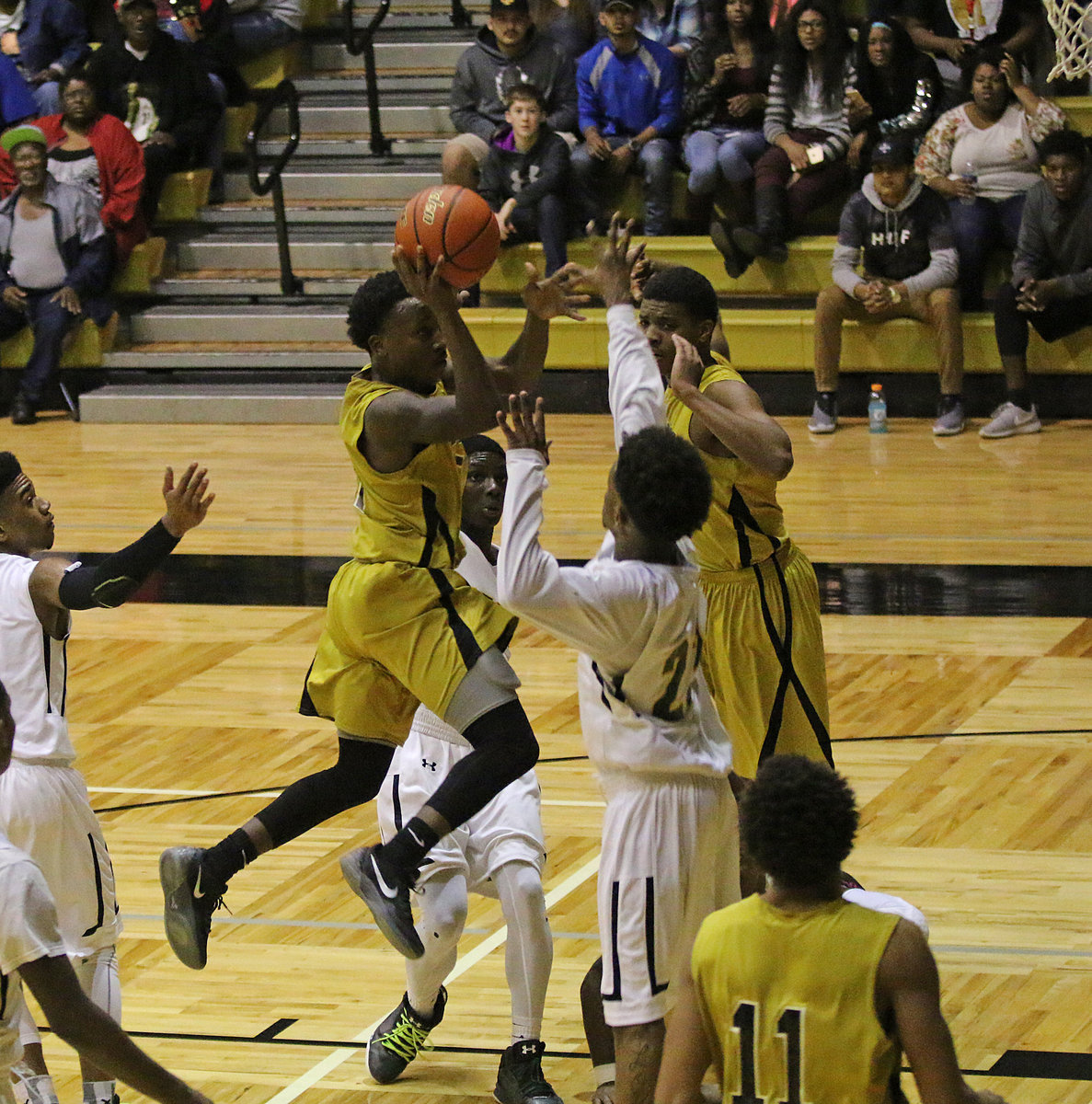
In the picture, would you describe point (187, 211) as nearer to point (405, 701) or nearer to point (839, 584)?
point (839, 584)

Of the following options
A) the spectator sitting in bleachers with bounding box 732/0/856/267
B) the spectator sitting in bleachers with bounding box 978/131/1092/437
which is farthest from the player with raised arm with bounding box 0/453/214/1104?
the spectator sitting in bleachers with bounding box 732/0/856/267

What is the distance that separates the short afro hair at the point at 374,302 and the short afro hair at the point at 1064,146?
297 inches

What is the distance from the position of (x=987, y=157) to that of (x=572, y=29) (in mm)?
3416

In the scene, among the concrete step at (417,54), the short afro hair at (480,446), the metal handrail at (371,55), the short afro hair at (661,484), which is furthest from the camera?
the concrete step at (417,54)

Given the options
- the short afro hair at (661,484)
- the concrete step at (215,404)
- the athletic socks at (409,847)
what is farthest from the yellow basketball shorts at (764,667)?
the concrete step at (215,404)

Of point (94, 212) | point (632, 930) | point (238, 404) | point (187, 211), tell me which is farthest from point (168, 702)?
point (187, 211)

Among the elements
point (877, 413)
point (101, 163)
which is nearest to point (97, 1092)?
point (877, 413)

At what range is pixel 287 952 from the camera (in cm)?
505

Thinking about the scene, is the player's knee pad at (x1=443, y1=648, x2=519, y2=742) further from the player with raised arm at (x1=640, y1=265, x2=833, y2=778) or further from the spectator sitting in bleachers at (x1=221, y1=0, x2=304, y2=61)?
the spectator sitting in bleachers at (x1=221, y1=0, x2=304, y2=61)

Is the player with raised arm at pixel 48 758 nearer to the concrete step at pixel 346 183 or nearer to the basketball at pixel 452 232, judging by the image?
the basketball at pixel 452 232

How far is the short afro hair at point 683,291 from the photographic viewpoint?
447 centimetres

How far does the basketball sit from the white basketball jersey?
113 centimetres

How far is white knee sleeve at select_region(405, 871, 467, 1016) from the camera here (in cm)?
432

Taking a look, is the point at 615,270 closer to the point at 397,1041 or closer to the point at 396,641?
the point at 396,641
